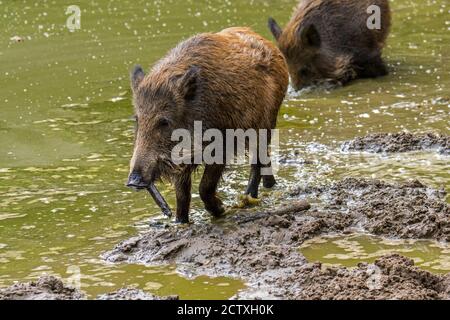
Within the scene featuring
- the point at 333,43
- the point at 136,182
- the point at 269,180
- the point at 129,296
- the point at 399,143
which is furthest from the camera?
the point at 333,43

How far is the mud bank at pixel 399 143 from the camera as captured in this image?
9531 mm

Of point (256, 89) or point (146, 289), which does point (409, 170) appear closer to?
point (256, 89)

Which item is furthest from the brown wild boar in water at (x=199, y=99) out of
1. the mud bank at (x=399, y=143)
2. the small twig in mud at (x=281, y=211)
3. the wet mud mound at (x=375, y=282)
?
the mud bank at (x=399, y=143)

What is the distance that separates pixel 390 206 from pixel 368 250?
753 mm

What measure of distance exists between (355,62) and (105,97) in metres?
3.10

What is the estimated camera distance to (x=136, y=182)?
691cm

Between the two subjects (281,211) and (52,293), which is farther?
(281,211)

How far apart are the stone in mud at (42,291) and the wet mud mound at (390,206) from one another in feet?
7.40

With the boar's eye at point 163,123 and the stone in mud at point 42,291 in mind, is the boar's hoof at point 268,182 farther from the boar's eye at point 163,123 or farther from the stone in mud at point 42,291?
the stone in mud at point 42,291

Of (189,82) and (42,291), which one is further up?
(189,82)

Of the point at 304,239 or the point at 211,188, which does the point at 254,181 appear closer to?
the point at 211,188

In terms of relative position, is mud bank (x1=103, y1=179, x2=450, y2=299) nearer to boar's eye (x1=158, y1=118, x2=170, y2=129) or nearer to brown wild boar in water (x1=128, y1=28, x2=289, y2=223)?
brown wild boar in water (x1=128, y1=28, x2=289, y2=223)

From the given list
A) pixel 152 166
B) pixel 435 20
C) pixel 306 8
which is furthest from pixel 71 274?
pixel 435 20

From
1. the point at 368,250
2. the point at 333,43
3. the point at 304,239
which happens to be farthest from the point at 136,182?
the point at 333,43
